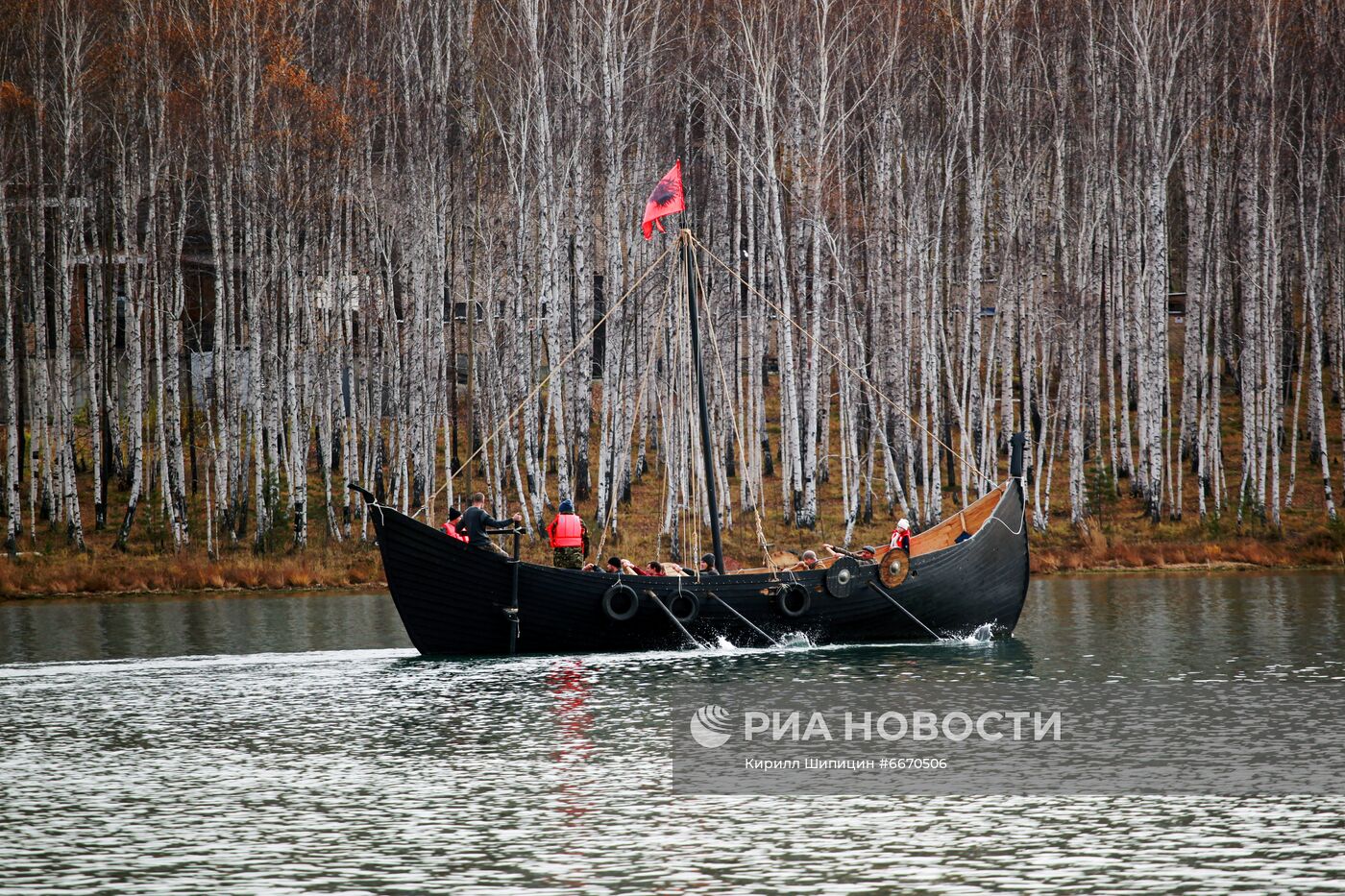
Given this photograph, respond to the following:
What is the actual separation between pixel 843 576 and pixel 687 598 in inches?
96.5

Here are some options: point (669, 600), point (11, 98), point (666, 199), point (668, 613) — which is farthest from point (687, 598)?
point (11, 98)

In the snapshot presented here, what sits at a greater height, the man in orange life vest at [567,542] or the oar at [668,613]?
the man in orange life vest at [567,542]

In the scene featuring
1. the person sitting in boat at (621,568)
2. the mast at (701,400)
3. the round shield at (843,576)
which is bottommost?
the round shield at (843,576)

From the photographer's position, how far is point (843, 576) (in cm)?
2236

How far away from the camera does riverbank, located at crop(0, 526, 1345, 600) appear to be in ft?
104

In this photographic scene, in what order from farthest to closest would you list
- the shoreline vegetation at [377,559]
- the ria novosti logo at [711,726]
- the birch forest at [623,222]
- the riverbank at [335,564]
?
1. the birch forest at [623,222]
2. the shoreline vegetation at [377,559]
3. the riverbank at [335,564]
4. the ria novosti logo at [711,726]

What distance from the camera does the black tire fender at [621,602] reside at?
21578 mm

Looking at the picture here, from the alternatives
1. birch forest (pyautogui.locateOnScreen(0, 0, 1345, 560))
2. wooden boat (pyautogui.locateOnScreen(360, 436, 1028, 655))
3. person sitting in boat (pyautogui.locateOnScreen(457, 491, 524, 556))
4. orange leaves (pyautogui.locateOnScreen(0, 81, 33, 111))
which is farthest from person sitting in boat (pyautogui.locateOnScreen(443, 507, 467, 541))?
orange leaves (pyautogui.locateOnScreen(0, 81, 33, 111))

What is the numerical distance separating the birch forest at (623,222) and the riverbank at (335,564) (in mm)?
858

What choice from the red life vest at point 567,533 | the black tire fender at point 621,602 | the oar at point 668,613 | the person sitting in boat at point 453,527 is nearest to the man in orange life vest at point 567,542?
the red life vest at point 567,533

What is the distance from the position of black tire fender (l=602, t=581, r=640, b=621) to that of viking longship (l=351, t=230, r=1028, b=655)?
1cm

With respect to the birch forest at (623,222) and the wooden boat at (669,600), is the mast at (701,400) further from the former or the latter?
the birch forest at (623,222)

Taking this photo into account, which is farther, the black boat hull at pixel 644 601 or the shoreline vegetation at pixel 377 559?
the shoreline vegetation at pixel 377 559

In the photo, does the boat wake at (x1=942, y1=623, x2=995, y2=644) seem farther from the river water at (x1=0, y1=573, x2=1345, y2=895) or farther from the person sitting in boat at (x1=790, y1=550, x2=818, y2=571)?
the person sitting in boat at (x1=790, y1=550, x2=818, y2=571)
